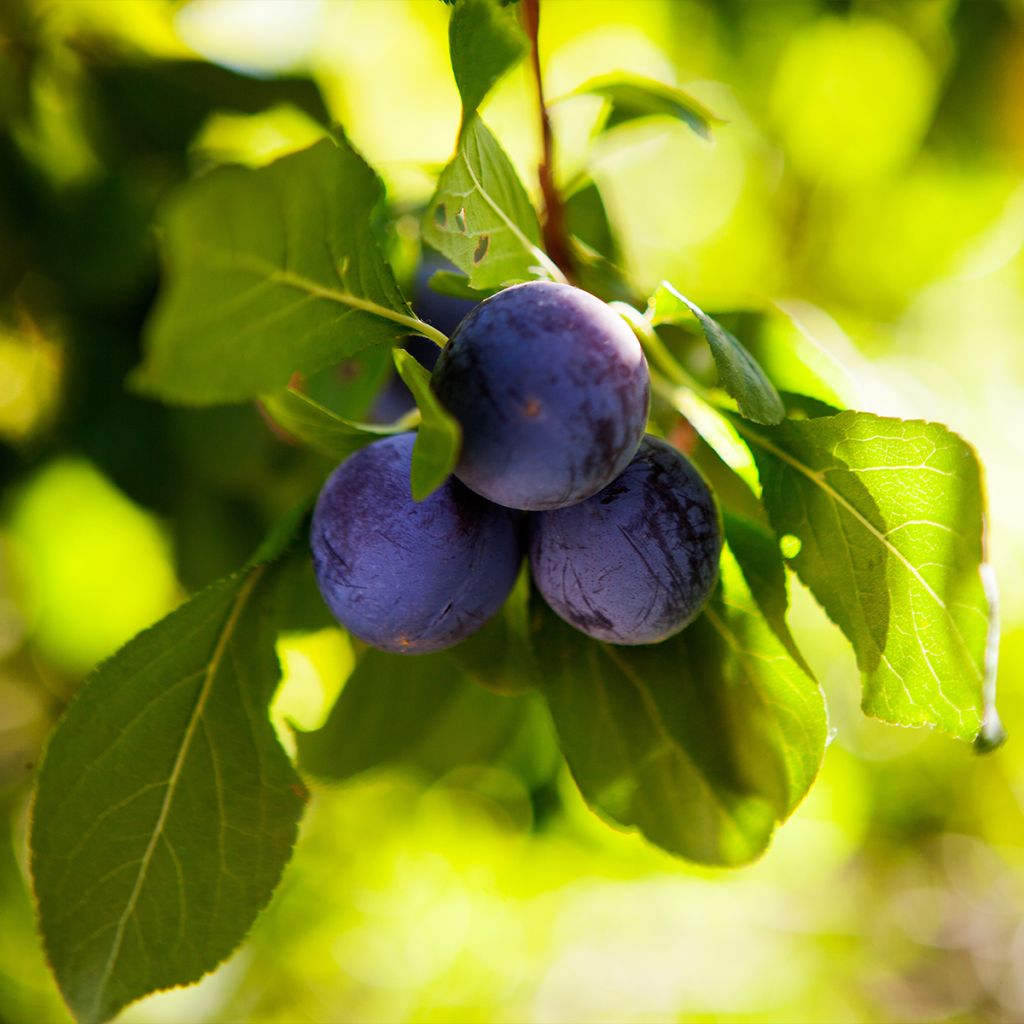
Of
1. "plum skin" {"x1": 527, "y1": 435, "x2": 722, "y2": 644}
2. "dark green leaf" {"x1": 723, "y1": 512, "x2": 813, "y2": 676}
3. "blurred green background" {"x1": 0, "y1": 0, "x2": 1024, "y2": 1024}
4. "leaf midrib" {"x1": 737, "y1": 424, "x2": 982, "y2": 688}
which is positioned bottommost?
"blurred green background" {"x1": 0, "y1": 0, "x2": 1024, "y2": 1024}

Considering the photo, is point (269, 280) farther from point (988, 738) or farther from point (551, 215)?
point (988, 738)

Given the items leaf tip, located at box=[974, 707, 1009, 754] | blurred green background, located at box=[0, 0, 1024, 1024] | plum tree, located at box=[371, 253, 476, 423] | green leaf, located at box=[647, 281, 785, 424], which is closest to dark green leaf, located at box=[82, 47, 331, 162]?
blurred green background, located at box=[0, 0, 1024, 1024]

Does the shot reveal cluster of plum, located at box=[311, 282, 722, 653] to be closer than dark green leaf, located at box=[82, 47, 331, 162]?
Yes

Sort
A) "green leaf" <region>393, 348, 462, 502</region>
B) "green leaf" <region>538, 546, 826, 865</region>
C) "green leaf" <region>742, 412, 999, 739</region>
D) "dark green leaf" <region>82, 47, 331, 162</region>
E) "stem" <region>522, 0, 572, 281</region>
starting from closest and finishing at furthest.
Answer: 1. "green leaf" <region>393, 348, 462, 502</region>
2. "green leaf" <region>742, 412, 999, 739</region>
3. "green leaf" <region>538, 546, 826, 865</region>
4. "stem" <region>522, 0, 572, 281</region>
5. "dark green leaf" <region>82, 47, 331, 162</region>

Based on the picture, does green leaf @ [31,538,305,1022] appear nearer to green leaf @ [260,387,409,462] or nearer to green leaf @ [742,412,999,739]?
green leaf @ [260,387,409,462]

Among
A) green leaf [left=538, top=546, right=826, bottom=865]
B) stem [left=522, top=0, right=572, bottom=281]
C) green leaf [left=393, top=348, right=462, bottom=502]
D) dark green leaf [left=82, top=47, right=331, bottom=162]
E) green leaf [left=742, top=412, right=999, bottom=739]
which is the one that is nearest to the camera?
green leaf [left=393, top=348, right=462, bottom=502]

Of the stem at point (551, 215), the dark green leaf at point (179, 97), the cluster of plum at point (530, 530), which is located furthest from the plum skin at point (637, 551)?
the dark green leaf at point (179, 97)
